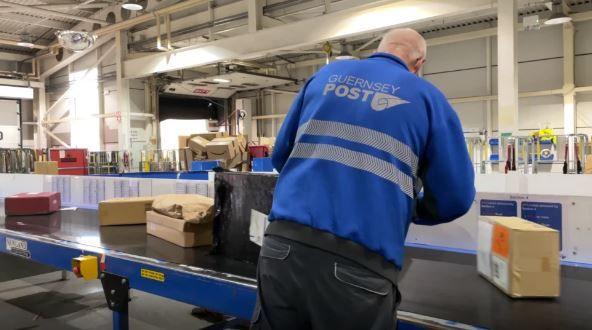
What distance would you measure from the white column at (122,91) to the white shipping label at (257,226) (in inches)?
394

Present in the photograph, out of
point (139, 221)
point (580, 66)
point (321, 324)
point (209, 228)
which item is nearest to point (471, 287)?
point (321, 324)

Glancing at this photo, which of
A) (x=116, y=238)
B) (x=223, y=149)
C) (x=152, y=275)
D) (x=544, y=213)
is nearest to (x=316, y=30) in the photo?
(x=223, y=149)

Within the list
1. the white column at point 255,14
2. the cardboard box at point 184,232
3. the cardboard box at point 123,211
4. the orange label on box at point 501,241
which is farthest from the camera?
the white column at point 255,14

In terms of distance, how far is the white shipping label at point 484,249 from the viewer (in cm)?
166

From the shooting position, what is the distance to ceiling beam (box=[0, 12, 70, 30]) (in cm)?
1101

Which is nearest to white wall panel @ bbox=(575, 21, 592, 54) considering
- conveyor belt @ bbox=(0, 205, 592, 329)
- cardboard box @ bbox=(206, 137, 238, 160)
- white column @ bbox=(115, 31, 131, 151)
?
cardboard box @ bbox=(206, 137, 238, 160)

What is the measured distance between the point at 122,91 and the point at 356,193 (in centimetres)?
1081

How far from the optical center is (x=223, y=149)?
852 cm

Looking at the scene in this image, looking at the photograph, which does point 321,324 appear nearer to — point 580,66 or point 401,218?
point 401,218

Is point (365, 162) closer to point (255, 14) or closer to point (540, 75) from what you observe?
point (255, 14)

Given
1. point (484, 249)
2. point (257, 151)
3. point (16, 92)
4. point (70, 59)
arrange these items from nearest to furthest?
Answer: point (484, 249), point (257, 151), point (70, 59), point (16, 92)

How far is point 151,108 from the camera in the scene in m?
12.0

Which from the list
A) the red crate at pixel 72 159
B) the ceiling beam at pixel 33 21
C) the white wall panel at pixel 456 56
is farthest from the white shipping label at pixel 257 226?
the ceiling beam at pixel 33 21

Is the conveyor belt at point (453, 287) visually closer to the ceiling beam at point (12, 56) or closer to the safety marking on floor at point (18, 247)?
the safety marking on floor at point (18, 247)
